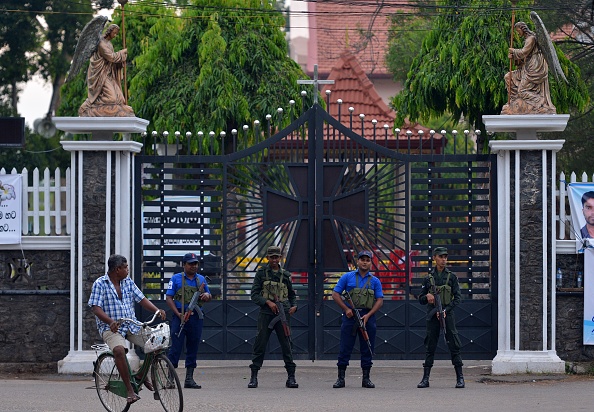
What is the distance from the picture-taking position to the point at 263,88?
24391 millimetres

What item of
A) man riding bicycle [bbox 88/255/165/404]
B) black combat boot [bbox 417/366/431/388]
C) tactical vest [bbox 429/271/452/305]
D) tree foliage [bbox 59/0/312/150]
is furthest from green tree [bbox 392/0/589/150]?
man riding bicycle [bbox 88/255/165/404]

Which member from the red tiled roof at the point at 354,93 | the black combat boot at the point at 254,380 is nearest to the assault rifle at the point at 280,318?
the black combat boot at the point at 254,380

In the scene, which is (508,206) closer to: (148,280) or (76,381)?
(148,280)

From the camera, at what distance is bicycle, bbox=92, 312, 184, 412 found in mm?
10453

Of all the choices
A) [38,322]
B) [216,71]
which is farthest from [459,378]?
[216,71]

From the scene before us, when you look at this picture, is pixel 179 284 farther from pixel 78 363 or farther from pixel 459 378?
pixel 459 378

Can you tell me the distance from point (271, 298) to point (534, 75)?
Answer: 427 cm

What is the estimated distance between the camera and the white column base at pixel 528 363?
45.4ft

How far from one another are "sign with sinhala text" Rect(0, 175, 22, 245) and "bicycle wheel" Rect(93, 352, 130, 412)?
4052mm

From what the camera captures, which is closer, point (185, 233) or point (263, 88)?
point (185, 233)

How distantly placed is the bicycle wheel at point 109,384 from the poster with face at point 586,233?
6066mm

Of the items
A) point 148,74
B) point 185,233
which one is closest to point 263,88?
point 148,74

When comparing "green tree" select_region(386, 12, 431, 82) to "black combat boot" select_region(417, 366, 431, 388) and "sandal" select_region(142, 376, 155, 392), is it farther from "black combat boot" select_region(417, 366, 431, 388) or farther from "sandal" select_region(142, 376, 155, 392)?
"sandal" select_region(142, 376, 155, 392)

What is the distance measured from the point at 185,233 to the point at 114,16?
14.2 meters
